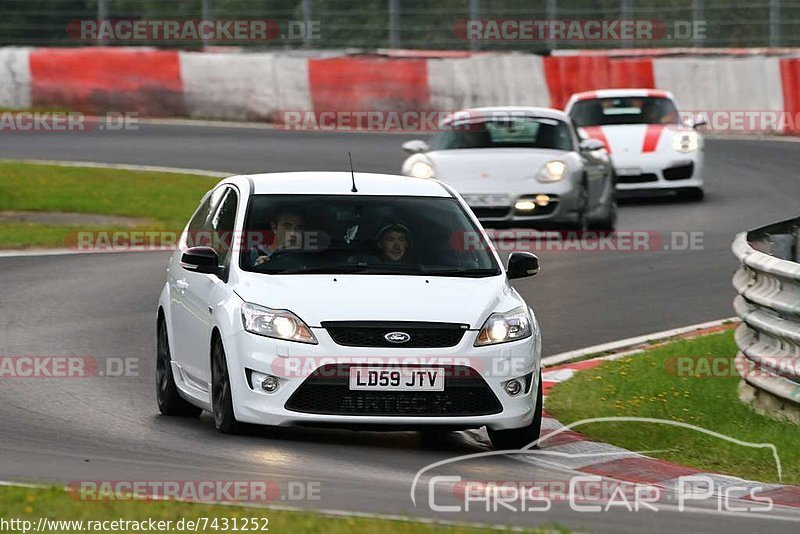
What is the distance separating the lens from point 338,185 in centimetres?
1059

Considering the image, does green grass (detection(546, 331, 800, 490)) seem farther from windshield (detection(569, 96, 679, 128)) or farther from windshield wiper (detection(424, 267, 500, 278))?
windshield (detection(569, 96, 679, 128))

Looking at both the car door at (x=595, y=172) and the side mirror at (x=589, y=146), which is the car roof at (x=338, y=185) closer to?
the car door at (x=595, y=172)

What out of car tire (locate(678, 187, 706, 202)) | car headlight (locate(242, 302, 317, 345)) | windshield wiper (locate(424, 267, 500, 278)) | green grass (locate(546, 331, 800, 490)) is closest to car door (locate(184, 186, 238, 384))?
car headlight (locate(242, 302, 317, 345))

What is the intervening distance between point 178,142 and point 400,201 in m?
19.0

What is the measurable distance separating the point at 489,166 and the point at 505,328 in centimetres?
1013

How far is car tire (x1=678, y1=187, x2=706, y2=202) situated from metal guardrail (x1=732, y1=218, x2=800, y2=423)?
1215 centimetres

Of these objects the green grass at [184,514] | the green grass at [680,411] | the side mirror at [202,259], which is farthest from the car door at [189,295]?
the green grass at [184,514]

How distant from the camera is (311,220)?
10.3 metres

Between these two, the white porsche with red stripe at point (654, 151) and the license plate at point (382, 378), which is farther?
the white porsche with red stripe at point (654, 151)

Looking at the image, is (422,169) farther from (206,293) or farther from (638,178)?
(206,293)

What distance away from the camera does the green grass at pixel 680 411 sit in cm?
960

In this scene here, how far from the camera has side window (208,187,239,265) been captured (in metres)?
10.3

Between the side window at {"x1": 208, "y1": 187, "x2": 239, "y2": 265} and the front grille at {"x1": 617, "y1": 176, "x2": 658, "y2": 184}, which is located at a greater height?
the side window at {"x1": 208, "y1": 187, "x2": 239, "y2": 265}

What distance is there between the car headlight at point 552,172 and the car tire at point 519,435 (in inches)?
391
